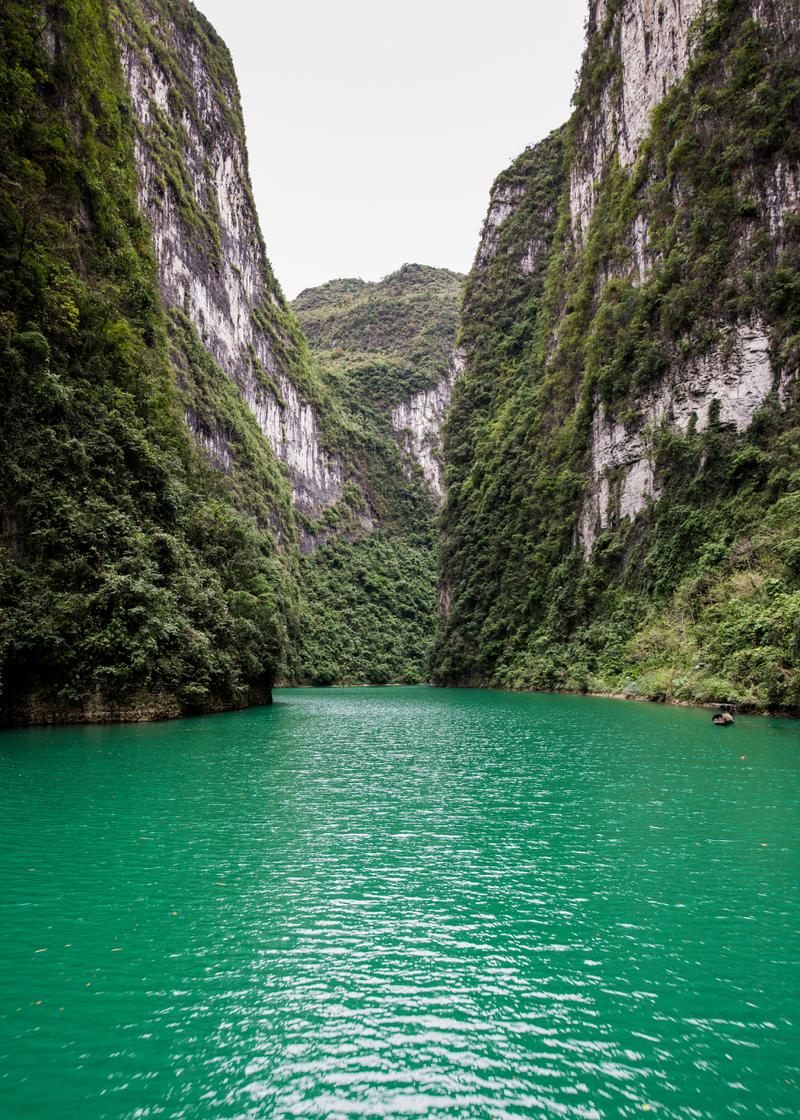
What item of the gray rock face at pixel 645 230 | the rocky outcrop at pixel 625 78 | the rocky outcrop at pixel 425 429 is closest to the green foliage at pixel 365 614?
the rocky outcrop at pixel 425 429

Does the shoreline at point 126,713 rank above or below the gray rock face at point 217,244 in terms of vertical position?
below

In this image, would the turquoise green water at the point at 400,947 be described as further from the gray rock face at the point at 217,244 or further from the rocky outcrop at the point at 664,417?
the gray rock face at the point at 217,244

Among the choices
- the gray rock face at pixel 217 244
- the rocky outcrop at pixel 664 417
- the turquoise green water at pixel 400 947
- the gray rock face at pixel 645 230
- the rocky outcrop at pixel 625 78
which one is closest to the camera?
the turquoise green water at pixel 400 947

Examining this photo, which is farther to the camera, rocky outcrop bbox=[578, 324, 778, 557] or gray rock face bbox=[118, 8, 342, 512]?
gray rock face bbox=[118, 8, 342, 512]

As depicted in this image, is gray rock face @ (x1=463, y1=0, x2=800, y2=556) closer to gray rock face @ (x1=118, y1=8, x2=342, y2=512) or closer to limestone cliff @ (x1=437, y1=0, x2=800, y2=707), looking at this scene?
limestone cliff @ (x1=437, y1=0, x2=800, y2=707)

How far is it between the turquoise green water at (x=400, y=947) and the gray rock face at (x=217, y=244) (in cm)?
5242

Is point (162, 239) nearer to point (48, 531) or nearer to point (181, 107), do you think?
point (181, 107)

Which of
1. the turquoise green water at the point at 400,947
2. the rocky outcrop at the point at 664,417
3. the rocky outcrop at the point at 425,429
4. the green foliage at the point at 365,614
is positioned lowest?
the turquoise green water at the point at 400,947

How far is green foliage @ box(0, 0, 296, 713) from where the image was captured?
79.9 ft

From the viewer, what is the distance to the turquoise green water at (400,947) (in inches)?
197

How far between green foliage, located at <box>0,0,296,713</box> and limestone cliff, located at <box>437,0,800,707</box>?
2261 centimetres

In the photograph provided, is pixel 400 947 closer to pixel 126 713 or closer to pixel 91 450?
pixel 126 713

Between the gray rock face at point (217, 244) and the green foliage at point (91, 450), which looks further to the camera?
the gray rock face at point (217, 244)

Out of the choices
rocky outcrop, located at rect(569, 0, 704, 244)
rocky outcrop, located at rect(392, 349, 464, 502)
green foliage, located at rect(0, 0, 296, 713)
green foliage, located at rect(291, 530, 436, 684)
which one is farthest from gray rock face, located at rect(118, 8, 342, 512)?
rocky outcrop, located at rect(569, 0, 704, 244)
